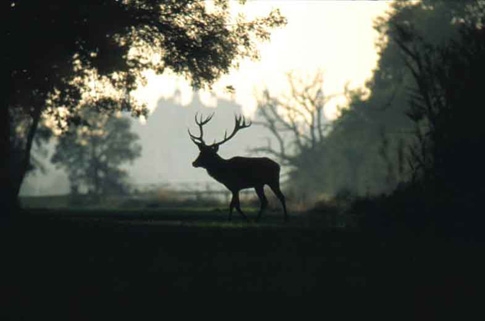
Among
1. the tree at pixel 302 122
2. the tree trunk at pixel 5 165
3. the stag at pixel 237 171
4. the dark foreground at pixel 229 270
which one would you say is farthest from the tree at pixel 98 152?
the dark foreground at pixel 229 270

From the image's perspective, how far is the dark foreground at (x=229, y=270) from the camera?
39.0 ft

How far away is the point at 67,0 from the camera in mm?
24859

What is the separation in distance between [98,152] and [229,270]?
9007 cm

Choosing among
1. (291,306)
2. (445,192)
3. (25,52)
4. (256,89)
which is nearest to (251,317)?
(291,306)

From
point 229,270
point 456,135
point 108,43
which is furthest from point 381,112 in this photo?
point 229,270

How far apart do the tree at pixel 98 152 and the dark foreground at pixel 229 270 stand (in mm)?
68583

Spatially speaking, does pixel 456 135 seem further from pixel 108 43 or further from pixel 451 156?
pixel 108 43

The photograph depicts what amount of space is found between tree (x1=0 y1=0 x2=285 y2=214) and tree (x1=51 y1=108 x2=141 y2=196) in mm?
57440

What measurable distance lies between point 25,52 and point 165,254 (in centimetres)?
1133

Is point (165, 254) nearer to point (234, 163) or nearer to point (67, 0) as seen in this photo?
point (234, 163)

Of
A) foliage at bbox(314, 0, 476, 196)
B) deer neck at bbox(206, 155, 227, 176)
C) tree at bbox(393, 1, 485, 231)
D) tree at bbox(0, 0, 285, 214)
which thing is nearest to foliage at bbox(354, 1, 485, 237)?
tree at bbox(393, 1, 485, 231)

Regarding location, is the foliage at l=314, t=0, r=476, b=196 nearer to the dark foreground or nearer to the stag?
the stag

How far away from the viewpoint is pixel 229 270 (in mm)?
14680

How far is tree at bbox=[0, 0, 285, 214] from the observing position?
25359 mm
